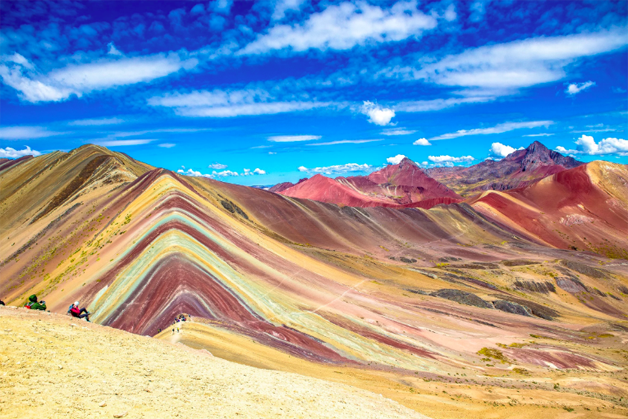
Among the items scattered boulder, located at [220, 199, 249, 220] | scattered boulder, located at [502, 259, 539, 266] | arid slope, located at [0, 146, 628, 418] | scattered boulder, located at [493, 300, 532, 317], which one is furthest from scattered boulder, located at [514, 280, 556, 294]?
scattered boulder, located at [220, 199, 249, 220]

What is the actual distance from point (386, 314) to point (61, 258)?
124 feet

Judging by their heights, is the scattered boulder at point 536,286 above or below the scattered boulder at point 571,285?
below

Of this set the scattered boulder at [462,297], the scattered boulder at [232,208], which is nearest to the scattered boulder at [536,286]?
the scattered boulder at [462,297]

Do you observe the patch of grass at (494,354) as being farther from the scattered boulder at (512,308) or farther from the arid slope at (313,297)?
the scattered boulder at (512,308)

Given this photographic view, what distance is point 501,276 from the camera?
6994 centimetres

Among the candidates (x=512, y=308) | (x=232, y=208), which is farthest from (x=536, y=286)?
(x=232, y=208)

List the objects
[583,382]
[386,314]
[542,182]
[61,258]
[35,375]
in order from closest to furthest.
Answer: [35,375]
[583,382]
[386,314]
[61,258]
[542,182]

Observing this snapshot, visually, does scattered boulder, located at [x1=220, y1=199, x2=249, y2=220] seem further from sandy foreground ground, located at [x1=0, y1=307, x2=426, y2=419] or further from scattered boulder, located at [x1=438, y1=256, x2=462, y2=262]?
sandy foreground ground, located at [x1=0, y1=307, x2=426, y2=419]

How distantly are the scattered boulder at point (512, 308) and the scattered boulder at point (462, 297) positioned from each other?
126 centimetres

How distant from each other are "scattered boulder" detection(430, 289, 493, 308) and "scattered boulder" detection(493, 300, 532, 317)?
126cm

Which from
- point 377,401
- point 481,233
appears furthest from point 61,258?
point 481,233

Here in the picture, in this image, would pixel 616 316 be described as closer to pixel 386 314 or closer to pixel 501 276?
pixel 501 276

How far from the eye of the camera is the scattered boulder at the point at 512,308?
164 feet

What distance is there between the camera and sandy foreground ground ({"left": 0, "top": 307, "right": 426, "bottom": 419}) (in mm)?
8094
